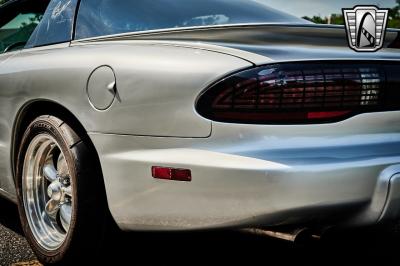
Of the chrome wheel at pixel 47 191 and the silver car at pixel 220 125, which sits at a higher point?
the silver car at pixel 220 125

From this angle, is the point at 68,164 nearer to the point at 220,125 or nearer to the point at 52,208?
the point at 52,208

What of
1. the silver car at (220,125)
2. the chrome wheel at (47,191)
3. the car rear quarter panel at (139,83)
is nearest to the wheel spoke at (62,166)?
the chrome wheel at (47,191)

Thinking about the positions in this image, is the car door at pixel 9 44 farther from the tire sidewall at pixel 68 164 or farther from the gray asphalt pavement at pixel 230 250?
the gray asphalt pavement at pixel 230 250

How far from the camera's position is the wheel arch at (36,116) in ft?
8.71

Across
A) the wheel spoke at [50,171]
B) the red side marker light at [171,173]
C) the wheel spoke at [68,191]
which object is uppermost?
the red side marker light at [171,173]

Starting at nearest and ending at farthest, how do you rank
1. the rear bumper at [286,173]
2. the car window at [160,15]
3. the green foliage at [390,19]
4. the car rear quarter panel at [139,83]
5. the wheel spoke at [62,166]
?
1. the rear bumper at [286,173]
2. the car rear quarter panel at [139,83]
3. the green foliage at [390,19]
4. the car window at [160,15]
5. the wheel spoke at [62,166]

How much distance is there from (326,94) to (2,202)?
8.93 ft

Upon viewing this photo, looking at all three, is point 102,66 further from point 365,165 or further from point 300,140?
point 365,165

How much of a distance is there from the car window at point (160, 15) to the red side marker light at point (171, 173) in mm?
738

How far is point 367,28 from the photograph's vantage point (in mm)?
2311

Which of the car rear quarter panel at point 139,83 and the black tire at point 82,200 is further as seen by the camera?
the black tire at point 82,200

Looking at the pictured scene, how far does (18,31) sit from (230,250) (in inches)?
76.9

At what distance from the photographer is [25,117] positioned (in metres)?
3.04

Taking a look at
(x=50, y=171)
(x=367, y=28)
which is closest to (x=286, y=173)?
(x=367, y=28)
